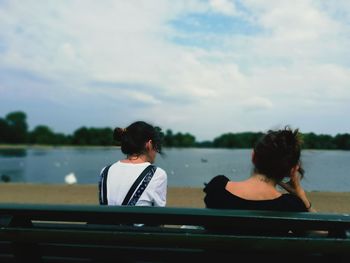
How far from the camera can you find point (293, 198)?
295 centimetres

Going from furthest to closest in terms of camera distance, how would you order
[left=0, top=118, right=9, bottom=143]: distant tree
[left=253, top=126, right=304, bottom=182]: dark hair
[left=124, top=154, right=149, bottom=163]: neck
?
[left=0, top=118, right=9, bottom=143]: distant tree, [left=124, top=154, right=149, bottom=163]: neck, [left=253, top=126, right=304, bottom=182]: dark hair

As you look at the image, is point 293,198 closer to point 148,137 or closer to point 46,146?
point 148,137

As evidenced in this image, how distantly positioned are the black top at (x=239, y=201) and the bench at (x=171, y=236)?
176 mm

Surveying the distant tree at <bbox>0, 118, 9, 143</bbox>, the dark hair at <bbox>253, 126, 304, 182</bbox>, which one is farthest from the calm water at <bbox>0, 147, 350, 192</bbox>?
the distant tree at <bbox>0, 118, 9, 143</bbox>

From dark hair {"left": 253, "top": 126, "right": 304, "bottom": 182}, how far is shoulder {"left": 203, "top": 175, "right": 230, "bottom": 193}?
0.70 ft

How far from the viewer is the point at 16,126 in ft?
504

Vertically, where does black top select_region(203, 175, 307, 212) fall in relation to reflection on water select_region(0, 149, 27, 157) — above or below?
above

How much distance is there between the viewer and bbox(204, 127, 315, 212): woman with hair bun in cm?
289

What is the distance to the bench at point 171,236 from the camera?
2463 mm

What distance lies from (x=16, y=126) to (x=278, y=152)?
517 ft

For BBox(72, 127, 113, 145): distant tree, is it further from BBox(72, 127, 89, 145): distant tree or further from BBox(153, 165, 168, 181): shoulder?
BBox(153, 165, 168, 181): shoulder

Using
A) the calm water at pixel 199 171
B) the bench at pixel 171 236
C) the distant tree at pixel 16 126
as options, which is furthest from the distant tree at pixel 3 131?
the bench at pixel 171 236

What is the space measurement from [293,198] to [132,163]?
114cm

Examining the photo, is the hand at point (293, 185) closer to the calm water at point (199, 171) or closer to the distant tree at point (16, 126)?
the calm water at point (199, 171)
